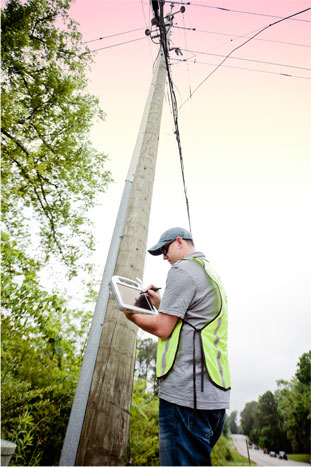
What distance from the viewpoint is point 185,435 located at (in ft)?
3.51

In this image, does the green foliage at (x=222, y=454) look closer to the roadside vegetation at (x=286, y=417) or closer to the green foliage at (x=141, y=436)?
the green foliage at (x=141, y=436)

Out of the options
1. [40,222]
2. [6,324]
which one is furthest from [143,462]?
[40,222]

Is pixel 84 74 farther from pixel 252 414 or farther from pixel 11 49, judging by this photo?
pixel 252 414

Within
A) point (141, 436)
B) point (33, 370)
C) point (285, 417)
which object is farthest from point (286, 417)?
point (33, 370)

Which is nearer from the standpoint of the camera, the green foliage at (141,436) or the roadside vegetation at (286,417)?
the green foliage at (141,436)

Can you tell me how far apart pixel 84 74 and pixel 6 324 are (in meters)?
8.34

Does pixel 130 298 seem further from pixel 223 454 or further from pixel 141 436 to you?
pixel 223 454

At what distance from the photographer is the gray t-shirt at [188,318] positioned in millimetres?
1135

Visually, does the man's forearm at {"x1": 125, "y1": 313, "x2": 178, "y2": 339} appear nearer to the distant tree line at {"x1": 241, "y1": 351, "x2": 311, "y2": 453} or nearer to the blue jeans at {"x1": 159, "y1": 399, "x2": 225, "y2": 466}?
the blue jeans at {"x1": 159, "y1": 399, "x2": 225, "y2": 466}

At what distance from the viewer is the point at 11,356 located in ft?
11.6

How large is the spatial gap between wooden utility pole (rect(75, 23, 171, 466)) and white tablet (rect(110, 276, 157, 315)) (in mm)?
433

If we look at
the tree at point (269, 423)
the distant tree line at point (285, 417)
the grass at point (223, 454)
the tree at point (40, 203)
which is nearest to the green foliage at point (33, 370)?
the tree at point (40, 203)

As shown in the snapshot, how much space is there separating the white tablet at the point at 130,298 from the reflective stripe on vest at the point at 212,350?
0.65 feet

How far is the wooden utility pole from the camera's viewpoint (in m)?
1.34
